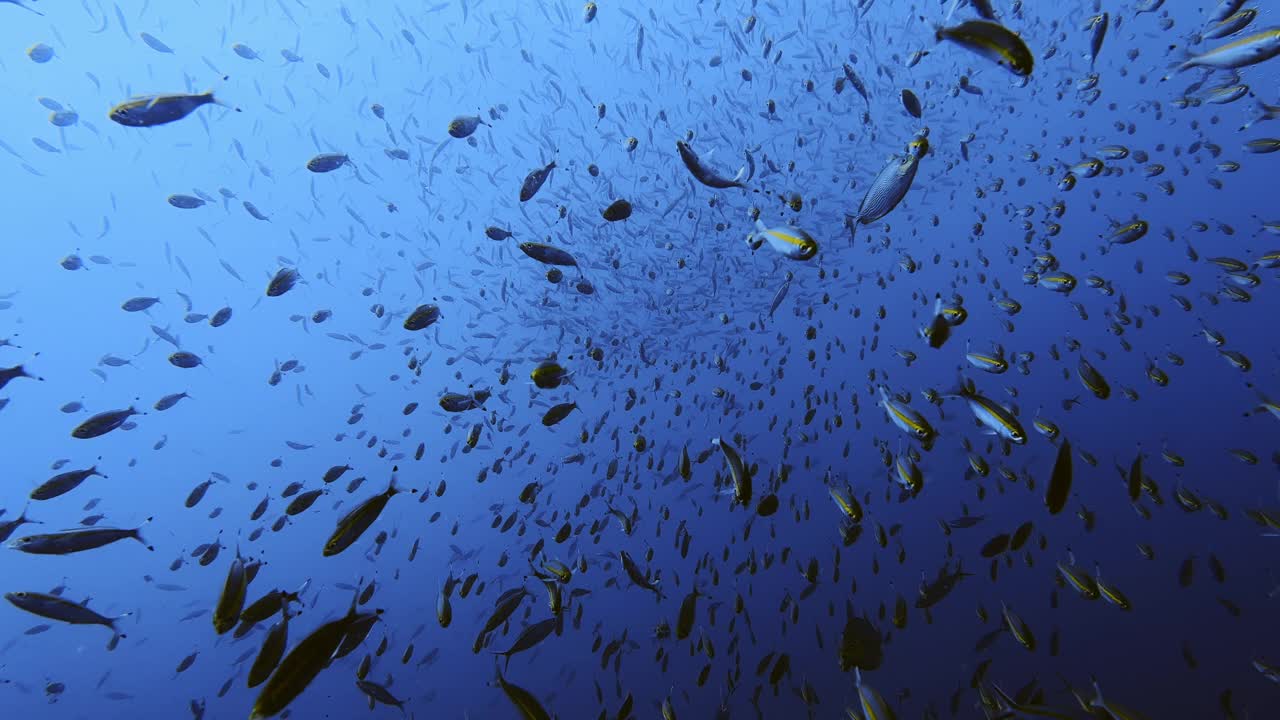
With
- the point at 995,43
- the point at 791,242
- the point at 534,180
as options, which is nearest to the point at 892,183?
the point at 791,242

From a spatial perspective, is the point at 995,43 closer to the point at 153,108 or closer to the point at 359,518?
the point at 359,518

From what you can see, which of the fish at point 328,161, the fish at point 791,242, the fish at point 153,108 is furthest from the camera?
the fish at point 328,161

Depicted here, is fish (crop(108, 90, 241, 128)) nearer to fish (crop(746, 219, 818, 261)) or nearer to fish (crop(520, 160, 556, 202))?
fish (crop(520, 160, 556, 202))

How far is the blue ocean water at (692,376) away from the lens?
890 cm

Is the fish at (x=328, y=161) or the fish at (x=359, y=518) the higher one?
the fish at (x=328, y=161)

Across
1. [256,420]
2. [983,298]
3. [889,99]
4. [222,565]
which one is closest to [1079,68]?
[889,99]

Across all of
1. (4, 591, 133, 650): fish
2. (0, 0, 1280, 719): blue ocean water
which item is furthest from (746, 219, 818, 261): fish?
(4, 591, 133, 650): fish

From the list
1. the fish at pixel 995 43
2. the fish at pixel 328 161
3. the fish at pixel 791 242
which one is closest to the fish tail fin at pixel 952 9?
the fish at pixel 995 43

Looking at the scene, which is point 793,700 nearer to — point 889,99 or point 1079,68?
point 889,99

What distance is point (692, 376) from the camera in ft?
44.1

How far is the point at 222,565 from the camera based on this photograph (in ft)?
126

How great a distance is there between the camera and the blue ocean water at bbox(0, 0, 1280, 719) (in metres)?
8.90

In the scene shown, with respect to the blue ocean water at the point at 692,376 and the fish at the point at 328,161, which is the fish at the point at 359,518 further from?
the fish at the point at 328,161

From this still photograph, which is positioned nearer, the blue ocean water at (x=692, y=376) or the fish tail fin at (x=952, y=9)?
the fish tail fin at (x=952, y=9)
